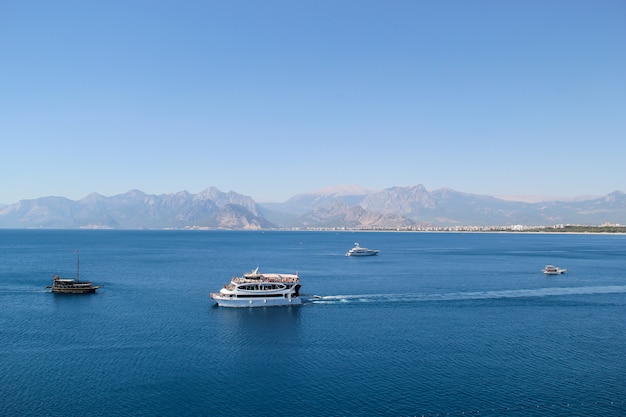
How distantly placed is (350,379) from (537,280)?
105 metres

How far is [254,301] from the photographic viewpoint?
337 feet

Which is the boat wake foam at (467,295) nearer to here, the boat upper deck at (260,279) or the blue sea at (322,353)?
the blue sea at (322,353)

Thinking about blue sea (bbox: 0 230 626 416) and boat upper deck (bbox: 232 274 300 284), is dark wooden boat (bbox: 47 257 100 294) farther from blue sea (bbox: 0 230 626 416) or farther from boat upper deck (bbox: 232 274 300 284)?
boat upper deck (bbox: 232 274 300 284)

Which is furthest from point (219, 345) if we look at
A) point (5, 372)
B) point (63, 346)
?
point (5, 372)

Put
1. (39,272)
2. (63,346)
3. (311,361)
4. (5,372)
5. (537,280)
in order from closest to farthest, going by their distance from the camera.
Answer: (5,372) < (311,361) < (63,346) < (537,280) < (39,272)

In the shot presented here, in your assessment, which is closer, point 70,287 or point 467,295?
point 467,295

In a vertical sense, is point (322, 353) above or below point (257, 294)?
below

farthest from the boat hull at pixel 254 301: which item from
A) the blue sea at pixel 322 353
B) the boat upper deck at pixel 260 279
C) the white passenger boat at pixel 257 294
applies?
the boat upper deck at pixel 260 279

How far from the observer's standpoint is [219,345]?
7344 centimetres

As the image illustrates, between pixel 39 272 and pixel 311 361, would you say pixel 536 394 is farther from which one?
pixel 39 272

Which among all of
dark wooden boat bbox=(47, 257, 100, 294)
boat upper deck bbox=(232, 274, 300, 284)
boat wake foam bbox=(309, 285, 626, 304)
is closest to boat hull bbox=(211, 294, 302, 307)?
boat upper deck bbox=(232, 274, 300, 284)

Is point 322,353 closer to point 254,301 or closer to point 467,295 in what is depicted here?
point 254,301

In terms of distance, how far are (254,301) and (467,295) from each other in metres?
50.4

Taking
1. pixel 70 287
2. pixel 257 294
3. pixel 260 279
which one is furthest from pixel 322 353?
pixel 70 287
